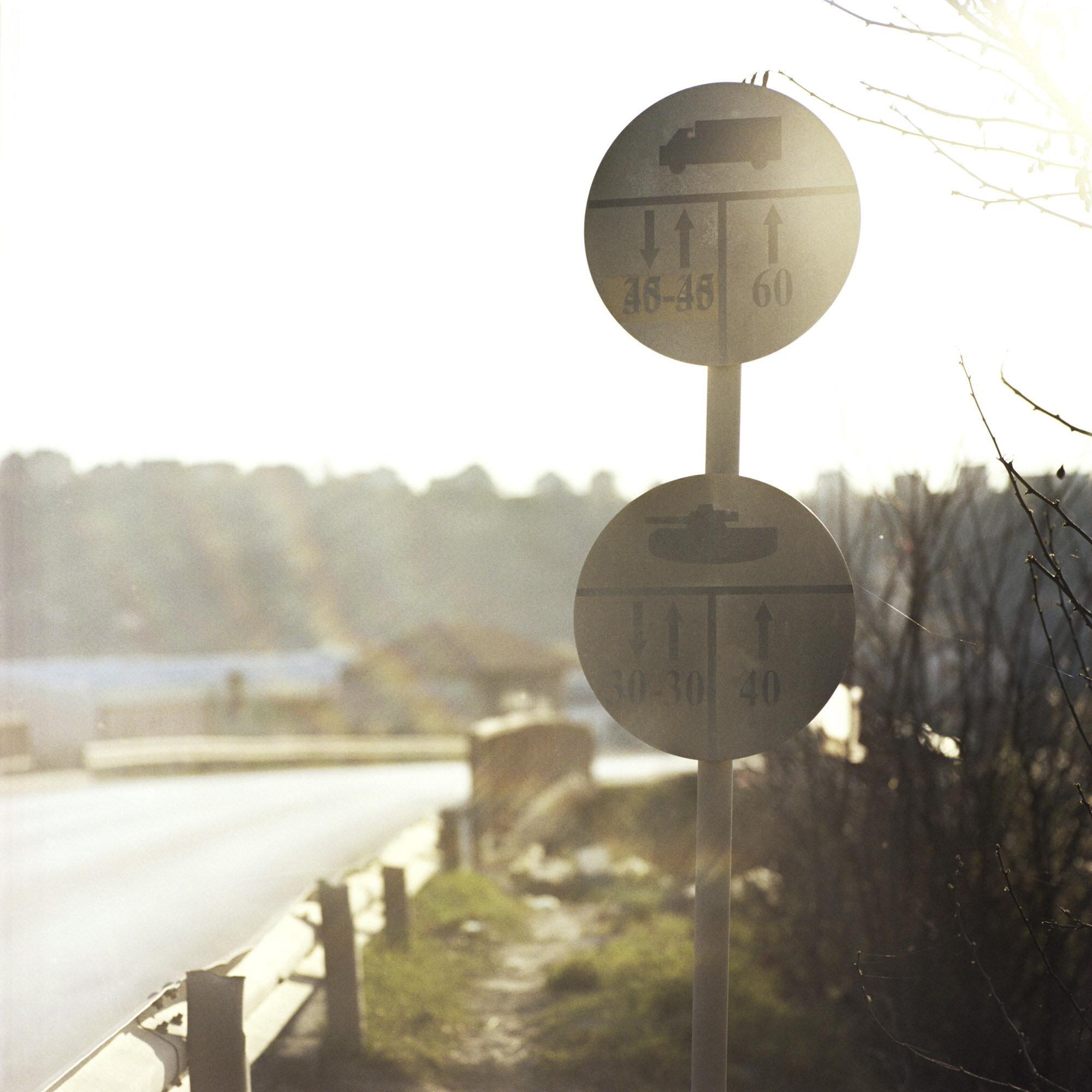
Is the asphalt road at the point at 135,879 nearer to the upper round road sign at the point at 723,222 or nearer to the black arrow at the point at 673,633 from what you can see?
the black arrow at the point at 673,633

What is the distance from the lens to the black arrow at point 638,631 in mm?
2510

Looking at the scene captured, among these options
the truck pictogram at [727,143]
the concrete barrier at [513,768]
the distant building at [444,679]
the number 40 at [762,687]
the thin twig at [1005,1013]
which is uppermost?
the truck pictogram at [727,143]

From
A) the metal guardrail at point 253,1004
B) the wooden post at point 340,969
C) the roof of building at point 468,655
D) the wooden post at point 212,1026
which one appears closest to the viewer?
the metal guardrail at point 253,1004

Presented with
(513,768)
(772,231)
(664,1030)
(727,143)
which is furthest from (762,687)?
(513,768)

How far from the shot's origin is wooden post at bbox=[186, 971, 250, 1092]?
2.97 metres

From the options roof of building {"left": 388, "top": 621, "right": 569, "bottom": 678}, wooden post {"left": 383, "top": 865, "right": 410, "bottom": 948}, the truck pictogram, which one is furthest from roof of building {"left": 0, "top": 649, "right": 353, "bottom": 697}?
the truck pictogram

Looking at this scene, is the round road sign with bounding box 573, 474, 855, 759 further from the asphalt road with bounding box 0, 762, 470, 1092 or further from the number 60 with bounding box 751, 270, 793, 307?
the asphalt road with bounding box 0, 762, 470, 1092

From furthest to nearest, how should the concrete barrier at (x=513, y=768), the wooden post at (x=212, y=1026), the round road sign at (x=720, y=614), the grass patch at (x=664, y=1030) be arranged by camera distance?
the concrete barrier at (x=513, y=768) → the grass patch at (x=664, y=1030) → the wooden post at (x=212, y=1026) → the round road sign at (x=720, y=614)

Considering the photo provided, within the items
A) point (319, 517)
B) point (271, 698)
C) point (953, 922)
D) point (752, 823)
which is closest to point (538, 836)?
point (752, 823)

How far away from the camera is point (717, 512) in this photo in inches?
98.7

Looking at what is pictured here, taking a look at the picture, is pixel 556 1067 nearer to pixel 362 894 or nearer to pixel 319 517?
pixel 362 894

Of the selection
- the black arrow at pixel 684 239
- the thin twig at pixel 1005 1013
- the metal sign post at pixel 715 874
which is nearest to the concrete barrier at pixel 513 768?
the metal sign post at pixel 715 874

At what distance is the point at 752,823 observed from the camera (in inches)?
266

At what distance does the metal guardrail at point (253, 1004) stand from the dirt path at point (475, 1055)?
5.9 inches
